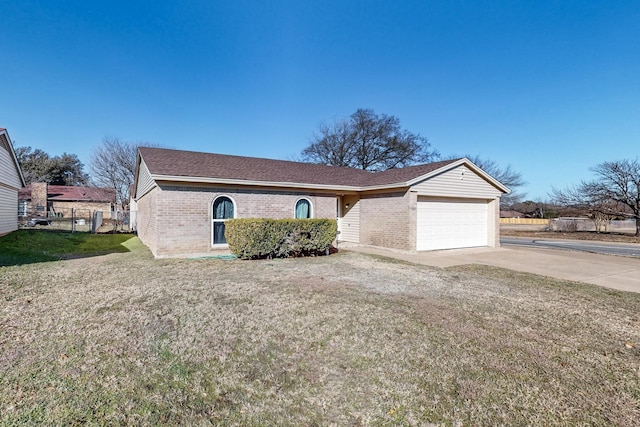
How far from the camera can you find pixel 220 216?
11.3 metres

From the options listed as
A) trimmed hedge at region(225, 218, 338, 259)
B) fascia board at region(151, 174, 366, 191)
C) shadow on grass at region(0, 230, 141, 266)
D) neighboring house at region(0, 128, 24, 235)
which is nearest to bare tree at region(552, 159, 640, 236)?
fascia board at region(151, 174, 366, 191)

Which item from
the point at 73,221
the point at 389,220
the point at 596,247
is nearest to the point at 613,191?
the point at 596,247

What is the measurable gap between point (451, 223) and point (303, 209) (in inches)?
262

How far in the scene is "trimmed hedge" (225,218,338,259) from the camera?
974 centimetres

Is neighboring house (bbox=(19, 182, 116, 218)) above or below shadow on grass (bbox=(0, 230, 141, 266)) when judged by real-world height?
above

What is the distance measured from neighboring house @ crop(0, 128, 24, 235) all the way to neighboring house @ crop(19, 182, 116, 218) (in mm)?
20048

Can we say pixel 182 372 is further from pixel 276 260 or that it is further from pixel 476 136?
pixel 476 136

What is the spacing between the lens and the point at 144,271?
7871 millimetres

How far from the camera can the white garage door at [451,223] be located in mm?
12828

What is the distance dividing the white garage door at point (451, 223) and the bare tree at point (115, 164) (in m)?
32.3

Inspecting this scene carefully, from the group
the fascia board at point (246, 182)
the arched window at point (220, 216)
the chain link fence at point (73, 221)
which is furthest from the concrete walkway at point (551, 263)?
the chain link fence at point (73, 221)

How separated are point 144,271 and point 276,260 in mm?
3728

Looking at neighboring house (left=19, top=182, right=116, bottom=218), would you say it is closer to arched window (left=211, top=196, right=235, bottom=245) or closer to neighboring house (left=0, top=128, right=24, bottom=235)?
neighboring house (left=0, top=128, right=24, bottom=235)

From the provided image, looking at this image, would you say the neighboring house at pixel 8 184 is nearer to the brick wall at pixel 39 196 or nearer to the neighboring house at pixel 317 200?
the neighboring house at pixel 317 200
